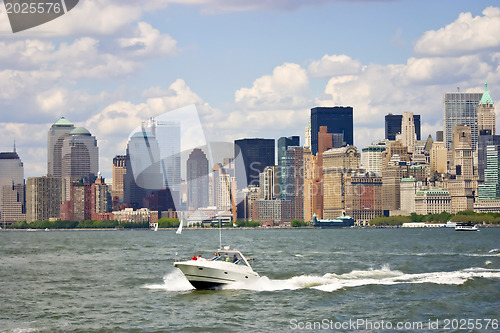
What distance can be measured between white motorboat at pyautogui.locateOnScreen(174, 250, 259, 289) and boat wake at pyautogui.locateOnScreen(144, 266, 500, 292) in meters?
0.58

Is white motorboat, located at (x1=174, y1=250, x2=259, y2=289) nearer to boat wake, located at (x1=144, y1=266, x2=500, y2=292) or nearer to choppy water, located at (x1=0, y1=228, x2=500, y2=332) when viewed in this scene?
boat wake, located at (x1=144, y1=266, x2=500, y2=292)

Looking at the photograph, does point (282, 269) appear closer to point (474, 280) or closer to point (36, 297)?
point (474, 280)

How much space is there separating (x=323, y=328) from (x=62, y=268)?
4449 centimetres

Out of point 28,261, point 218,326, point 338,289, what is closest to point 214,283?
point 338,289

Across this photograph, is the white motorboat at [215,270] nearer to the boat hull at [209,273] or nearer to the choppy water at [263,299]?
the boat hull at [209,273]

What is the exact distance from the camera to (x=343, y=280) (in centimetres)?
6291

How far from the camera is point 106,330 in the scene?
43.3 m

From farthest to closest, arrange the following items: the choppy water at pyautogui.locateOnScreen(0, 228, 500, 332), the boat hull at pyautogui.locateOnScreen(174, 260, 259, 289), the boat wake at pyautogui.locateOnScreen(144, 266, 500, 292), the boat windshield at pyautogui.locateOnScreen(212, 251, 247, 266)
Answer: the boat wake at pyautogui.locateOnScreen(144, 266, 500, 292)
the boat windshield at pyautogui.locateOnScreen(212, 251, 247, 266)
the boat hull at pyautogui.locateOnScreen(174, 260, 259, 289)
the choppy water at pyautogui.locateOnScreen(0, 228, 500, 332)

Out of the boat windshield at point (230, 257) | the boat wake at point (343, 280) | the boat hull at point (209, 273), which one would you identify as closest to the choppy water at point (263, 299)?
the boat wake at point (343, 280)

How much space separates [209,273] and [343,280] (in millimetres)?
11810

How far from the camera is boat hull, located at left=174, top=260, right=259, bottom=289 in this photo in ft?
183

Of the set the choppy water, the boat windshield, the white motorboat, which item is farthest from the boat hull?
the choppy water

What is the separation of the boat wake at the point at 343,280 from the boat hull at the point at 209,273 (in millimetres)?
562

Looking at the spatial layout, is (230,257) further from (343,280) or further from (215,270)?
(343,280)
